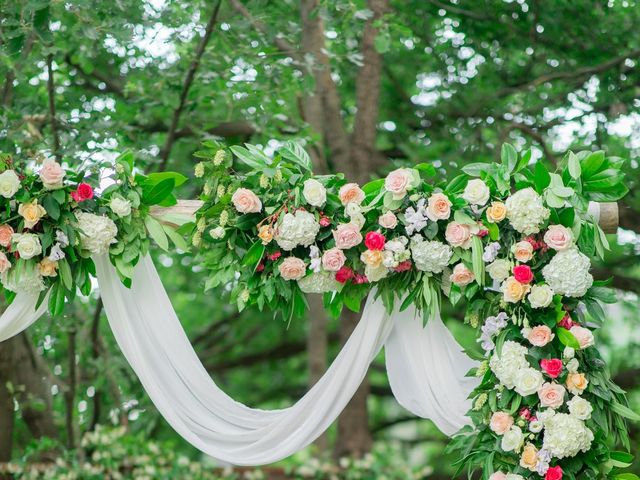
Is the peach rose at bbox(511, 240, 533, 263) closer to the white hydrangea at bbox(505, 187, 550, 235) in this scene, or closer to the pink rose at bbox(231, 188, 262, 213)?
the white hydrangea at bbox(505, 187, 550, 235)

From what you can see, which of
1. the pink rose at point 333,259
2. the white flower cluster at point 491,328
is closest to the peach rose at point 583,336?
the white flower cluster at point 491,328

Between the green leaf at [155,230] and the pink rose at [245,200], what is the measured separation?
30cm

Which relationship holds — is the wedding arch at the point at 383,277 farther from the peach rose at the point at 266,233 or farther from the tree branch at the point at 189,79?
the tree branch at the point at 189,79

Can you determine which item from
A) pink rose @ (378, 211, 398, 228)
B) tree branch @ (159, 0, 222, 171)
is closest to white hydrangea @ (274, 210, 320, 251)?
pink rose @ (378, 211, 398, 228)

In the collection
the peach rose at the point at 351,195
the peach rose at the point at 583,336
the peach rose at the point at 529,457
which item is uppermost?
the peach rose at the point at 351,195

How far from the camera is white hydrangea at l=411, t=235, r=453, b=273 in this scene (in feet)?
10.0

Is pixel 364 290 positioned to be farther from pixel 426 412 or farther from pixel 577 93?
pixel 577 93

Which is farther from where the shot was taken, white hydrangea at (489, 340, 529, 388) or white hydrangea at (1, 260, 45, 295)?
white hydrangea at (1, 260, 45, 295)

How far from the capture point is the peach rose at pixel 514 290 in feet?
9.88

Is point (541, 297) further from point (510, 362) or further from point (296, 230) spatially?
point (296, 230)

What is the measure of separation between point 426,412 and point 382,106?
371 centimetres

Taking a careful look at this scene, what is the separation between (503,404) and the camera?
304cm

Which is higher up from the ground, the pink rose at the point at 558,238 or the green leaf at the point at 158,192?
the pink rose at the point at 558,238

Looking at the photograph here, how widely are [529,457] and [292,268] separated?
0.96 meters
